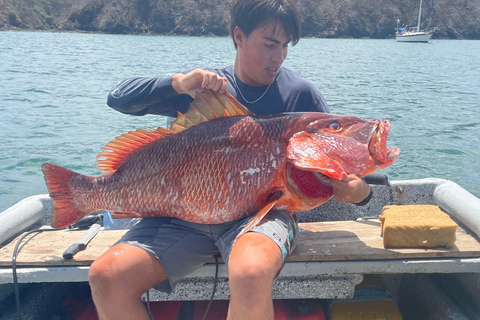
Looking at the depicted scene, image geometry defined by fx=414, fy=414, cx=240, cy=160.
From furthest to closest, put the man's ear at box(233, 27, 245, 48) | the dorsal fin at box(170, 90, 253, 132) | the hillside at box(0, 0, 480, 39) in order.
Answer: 1. the hillside at box(0, 0, 480, 39)
2. the man's ear at box(233, 27, 245, 48)
3. the dorsal fin at box(170, 90, 253, 132)

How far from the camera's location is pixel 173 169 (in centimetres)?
233

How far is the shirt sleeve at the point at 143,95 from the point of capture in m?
2.58

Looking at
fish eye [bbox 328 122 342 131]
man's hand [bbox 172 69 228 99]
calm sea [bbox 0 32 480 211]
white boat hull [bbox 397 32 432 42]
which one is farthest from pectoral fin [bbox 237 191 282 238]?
white boat hull [bbox 397 32 432 42]

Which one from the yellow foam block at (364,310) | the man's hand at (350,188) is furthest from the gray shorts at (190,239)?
the yellow foam block at (364,310)

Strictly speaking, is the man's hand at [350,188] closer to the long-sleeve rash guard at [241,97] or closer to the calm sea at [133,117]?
the long-sleeve rash guard at [241,97]

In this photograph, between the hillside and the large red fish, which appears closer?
the large red fish

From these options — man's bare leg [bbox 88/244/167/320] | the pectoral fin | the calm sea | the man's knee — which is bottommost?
the calm sea

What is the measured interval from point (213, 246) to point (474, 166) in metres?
7.46

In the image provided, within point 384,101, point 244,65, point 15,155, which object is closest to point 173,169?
point 244,65

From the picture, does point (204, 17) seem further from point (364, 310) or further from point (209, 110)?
point (364, 310)

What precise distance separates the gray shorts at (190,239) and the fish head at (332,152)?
0.22 metres

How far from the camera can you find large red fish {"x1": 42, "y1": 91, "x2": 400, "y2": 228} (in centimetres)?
223

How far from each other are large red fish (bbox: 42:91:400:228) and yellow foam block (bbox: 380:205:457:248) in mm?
420

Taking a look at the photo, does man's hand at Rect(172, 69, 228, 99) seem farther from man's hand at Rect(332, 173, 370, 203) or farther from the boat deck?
the boat deck
